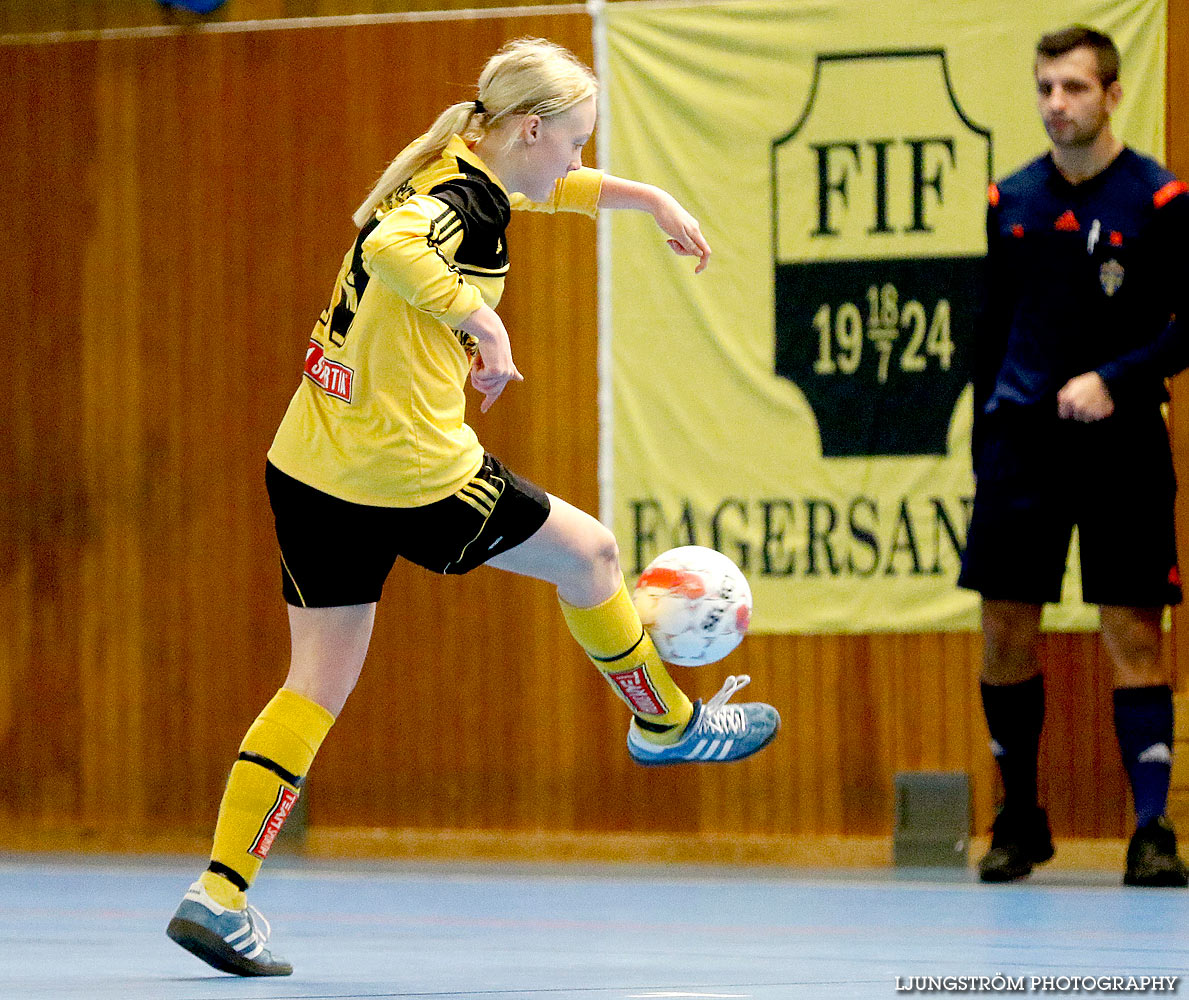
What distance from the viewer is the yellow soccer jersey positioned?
3564 mm

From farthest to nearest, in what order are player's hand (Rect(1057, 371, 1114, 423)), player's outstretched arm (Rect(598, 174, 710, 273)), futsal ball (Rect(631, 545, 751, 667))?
player's hand (Rect(1057, 371, 1114, 423)) < futsal ball (Rect(631, 545, 751, 667)) < player's outstretched arm (Rect(598, 174, 710, 273))

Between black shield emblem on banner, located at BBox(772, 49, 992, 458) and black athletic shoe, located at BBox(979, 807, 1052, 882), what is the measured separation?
51.3 inches

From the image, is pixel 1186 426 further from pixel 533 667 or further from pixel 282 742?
pixel 282 742

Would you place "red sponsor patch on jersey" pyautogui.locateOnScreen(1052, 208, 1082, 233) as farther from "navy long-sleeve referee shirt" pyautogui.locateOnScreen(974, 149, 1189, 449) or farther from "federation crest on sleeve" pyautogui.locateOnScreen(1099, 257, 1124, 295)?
"federation crest on sleeve" pyautogui.locateOnScreen(1099, 257, 1124, 295)

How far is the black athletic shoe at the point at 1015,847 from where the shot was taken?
17.3 feet

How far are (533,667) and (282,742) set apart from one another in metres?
2.82

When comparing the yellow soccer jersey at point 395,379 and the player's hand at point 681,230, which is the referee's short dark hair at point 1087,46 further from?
the yellow soccer jersey at point 395,379

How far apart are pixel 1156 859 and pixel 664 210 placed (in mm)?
2332

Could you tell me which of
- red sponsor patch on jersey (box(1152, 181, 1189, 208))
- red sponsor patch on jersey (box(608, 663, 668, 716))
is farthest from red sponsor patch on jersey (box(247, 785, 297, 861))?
red sponsor patch on jersey (box(1152, 181, 1189, 208))

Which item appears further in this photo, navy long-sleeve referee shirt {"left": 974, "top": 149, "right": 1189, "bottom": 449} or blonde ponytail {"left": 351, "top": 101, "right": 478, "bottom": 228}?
navy long-sleeve referee shirt {"left": 974, "top": 149, "right": 1189, "bottom": 449}

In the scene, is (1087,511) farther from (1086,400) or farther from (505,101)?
(505,101)

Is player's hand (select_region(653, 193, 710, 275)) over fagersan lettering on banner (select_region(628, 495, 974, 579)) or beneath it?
over

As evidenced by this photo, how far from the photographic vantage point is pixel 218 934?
3.48 meters

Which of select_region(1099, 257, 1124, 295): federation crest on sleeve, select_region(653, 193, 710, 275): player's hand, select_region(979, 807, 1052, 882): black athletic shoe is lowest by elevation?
select_region(979, 807, 1052, 882): black athletic shoe
